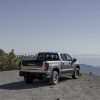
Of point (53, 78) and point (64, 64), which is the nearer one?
point (53, 78)

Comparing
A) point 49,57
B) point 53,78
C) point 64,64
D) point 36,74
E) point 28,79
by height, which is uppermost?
point 49,57

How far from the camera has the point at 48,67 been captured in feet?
58.2

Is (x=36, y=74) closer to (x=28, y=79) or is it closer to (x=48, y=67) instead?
(x=48, y=67)

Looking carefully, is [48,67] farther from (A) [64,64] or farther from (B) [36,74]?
(A) [64,64]

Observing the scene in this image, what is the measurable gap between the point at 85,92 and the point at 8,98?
13.0 ft

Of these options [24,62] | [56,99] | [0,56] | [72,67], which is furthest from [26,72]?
[0,56]

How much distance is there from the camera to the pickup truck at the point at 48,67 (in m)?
17.7

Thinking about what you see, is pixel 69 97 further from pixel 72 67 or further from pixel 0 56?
pixel 0 56

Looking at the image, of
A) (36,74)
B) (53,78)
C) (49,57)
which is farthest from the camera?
(49,57)

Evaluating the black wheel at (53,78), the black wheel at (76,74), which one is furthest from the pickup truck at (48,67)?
the black wheel at (76,74)

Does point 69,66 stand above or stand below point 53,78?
above

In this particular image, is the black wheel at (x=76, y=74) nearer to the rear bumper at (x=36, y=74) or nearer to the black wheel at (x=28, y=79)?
the black wheel at (x=28, y=79)

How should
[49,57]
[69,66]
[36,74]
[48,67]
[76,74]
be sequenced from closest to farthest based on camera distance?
1. [48,67]
2. [36,74]
3. [49,57]
4. [69,66]
5. [76,74]

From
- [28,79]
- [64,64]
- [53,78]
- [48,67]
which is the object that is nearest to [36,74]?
[48,67]
